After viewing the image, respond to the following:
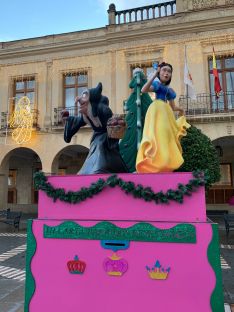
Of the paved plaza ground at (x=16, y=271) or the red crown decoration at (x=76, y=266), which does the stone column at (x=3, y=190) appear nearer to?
the paved plaza ground at (x=16, y=271)

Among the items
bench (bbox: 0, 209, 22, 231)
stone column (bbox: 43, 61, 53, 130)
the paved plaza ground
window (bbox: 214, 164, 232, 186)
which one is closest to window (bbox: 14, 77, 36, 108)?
stone column (bbox: 43, 61, 53, 130)

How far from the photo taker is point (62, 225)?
11.5 ft

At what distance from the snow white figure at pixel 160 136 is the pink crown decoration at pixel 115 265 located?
1.11 metres

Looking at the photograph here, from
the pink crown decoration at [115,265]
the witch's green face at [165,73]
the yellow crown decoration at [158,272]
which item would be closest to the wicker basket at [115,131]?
the witch's green face at [165,73]

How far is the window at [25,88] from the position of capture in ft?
56.9

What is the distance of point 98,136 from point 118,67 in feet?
39.6

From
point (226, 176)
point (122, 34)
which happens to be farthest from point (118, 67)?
point (226, 176)

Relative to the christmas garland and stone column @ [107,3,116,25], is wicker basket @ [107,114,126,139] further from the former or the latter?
stone column @ [107,3,116,25]

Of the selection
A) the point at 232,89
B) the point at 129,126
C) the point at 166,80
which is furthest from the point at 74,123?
the point at 232,89

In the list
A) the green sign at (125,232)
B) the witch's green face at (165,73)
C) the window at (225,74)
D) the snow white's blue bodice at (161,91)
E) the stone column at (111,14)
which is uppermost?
the stone column at (111,14)

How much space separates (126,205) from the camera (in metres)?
3.41

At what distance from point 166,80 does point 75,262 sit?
8.43 feet

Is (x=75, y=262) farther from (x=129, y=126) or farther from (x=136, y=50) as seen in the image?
(x=136, y=50)

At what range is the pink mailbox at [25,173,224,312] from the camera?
308 cm
